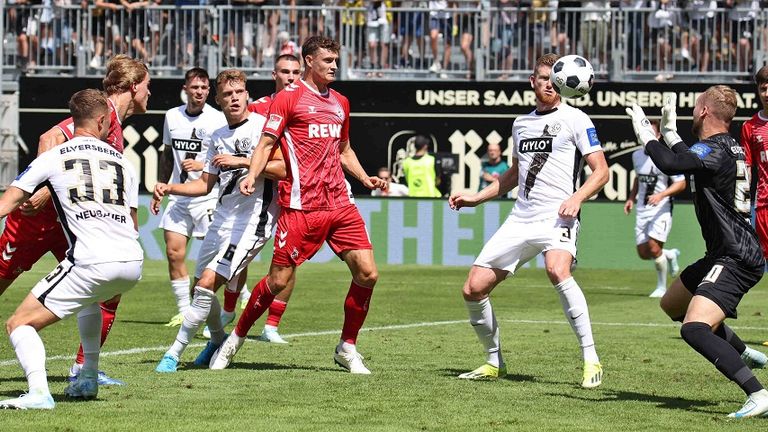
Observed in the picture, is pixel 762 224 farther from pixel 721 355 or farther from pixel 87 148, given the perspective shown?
pixel 87 148

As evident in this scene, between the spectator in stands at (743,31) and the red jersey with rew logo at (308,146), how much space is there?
18074 millimetres

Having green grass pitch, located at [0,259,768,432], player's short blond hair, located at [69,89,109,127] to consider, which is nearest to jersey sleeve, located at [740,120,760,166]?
green grass pitch, located at [0,259,768,432]

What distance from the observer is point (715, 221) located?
27.6ft

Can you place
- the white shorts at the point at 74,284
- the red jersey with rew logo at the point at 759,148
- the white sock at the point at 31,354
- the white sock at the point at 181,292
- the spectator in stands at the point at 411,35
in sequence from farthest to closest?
the spectator in stands at the point at 411,35
the white sock at the point at 181,292
the red jersey with rew logo at the point at 759,148
the white shorts at the point at 74,284
the white sock at the point at 31,354

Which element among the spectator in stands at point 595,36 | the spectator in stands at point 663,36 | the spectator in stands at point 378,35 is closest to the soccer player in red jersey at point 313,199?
the spectator in stands at point 595,36

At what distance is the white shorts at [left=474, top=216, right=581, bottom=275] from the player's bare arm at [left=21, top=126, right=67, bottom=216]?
117 inches

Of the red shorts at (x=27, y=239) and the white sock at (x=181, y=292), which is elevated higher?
the red shorts at (x=27, y=239)

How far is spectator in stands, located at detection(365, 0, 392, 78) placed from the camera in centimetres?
2780

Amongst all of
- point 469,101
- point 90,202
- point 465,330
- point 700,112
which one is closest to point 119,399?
point 90,202

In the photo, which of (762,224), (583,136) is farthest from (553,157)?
(762,224)

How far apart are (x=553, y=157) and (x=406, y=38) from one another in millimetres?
18280

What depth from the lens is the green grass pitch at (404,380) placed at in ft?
25.6

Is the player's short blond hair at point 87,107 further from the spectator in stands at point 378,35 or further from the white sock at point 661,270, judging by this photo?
the spectator in stands at point 378,35

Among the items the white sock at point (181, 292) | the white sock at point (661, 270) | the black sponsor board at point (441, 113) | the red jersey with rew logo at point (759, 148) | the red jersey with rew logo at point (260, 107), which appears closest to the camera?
the red jersey with rew logo at point (759, 148)
